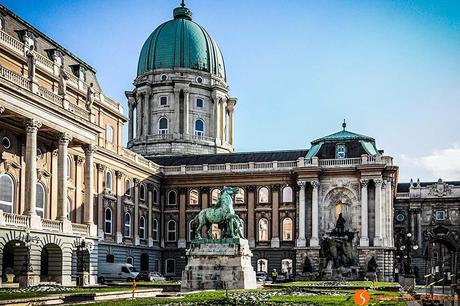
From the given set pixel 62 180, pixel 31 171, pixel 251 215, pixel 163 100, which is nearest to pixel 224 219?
pixel 31 171

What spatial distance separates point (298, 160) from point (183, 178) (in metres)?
15.4

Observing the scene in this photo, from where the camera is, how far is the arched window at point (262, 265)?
96019mm

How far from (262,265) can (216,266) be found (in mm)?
47532

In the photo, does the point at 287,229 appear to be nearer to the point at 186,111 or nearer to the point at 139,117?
the point at 186,111

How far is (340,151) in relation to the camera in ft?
309

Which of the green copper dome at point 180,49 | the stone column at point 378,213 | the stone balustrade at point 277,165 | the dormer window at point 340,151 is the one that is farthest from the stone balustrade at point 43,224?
the green copper dome at point 180,49

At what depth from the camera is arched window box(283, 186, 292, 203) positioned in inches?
3762

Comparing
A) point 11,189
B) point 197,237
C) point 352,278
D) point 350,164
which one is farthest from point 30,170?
point 350,164

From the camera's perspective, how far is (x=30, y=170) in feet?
191

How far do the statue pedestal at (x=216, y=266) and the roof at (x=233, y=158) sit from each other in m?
48.5

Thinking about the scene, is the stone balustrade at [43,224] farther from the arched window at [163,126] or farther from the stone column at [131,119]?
the stone column at [131,119]

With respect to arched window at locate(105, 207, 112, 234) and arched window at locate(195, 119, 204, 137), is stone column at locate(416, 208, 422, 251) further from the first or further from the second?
arched window at locate(105, 207, 112, 234)

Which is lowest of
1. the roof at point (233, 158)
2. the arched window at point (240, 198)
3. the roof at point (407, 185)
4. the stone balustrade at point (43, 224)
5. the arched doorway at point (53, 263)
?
the arched doorway at point (53, 263)

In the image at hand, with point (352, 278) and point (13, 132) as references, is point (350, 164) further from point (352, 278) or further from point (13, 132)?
point (13, 132)
